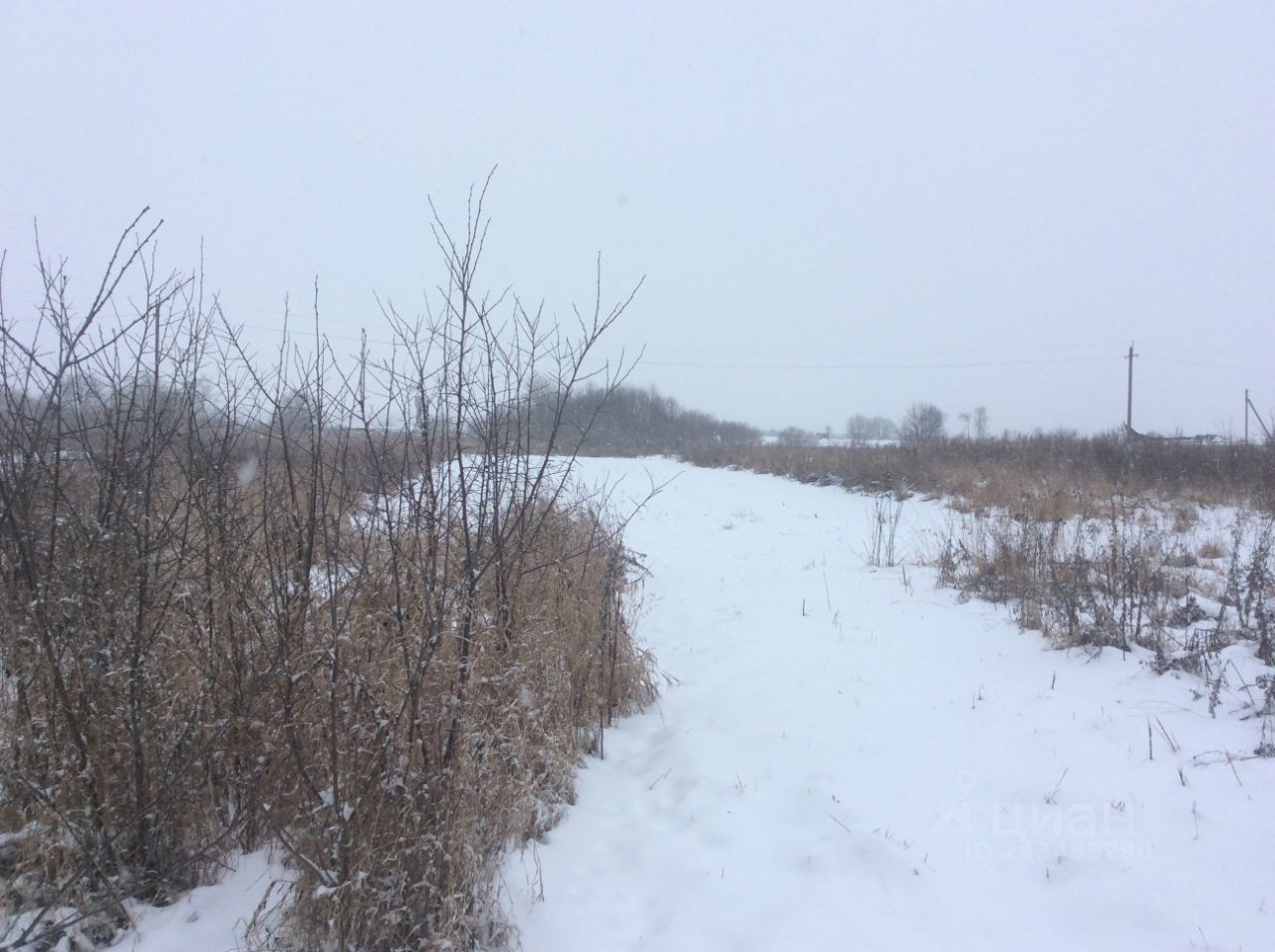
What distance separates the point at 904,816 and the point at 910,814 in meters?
0.03

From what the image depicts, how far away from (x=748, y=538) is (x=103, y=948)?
26.1ft

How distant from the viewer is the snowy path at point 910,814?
6.80 ft

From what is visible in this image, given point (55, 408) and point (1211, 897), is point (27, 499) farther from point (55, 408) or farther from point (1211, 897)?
point (1211, 897)

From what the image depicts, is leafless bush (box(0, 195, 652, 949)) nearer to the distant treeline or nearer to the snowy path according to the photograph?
the snowy path

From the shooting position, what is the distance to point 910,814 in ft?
8.64

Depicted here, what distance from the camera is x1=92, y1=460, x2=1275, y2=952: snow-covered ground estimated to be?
2.05 m

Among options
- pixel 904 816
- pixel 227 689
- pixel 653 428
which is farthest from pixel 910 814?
pixel 653 428

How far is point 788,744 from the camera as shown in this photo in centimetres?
326

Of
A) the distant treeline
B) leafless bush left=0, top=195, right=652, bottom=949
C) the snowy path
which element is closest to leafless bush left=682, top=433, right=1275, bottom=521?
the snowy path

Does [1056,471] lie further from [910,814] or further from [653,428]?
[653,428]

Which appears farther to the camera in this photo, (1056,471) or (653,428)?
(653,428)

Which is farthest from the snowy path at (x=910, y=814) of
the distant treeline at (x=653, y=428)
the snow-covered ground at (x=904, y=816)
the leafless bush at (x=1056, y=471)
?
the distant treeline at (x=653, y=428)

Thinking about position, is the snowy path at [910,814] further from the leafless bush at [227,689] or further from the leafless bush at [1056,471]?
the leafless bush at [1056,471]

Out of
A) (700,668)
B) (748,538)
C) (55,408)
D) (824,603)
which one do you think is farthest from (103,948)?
(748,538)
